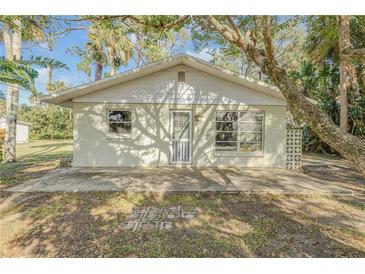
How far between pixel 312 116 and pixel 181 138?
22.2 ft

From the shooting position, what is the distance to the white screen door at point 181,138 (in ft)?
29.9

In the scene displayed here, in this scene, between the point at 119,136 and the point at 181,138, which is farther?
the point at 181,138

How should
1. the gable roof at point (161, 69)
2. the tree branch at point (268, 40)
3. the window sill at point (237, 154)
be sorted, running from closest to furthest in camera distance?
the tree branch at point (268, 40)
the gable roof at point (161, 69)
the window sill at point (237, 154)

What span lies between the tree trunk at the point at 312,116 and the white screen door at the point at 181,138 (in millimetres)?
5435

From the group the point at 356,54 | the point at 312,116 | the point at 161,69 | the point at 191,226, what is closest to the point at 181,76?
the point at 161,69

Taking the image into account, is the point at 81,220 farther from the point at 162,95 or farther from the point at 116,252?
the point at 162,95

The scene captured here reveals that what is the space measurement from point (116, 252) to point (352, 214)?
14.9 ft

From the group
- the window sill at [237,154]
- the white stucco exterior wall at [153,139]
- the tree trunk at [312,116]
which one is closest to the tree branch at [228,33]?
the tree trunk at [312,116]

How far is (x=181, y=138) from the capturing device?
30.1ft

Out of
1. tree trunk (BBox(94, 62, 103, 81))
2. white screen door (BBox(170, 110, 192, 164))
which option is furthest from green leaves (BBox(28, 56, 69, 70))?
tree trunk (BBox(94, 62, 103, 81))

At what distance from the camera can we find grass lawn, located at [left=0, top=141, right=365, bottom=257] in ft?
9.92

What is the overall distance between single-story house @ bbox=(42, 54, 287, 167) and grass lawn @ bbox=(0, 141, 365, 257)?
3695 millimetres

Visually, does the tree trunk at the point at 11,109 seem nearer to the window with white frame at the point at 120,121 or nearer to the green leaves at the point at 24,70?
the window with white frame at the point at 120,121

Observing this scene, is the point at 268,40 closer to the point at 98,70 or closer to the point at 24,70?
the point at 24,70
